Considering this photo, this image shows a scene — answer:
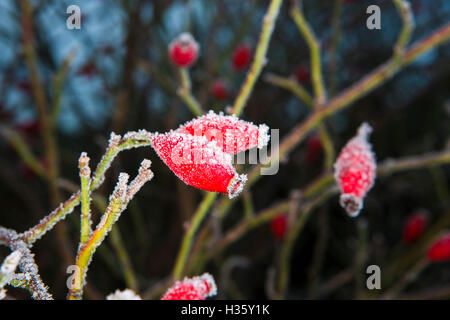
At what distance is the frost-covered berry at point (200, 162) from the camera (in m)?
0.42

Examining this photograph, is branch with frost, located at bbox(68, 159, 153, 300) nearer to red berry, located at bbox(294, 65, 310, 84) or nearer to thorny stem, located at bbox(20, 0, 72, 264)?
thorny stem, located at bbox(20, 0, 72, 264)

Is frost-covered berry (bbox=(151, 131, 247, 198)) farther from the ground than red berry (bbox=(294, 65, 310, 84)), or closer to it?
closer to it

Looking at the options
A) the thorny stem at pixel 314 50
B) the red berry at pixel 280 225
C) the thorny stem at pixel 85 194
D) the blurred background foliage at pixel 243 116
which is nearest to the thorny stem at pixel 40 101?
the blurred background foliage at pixel 243 116

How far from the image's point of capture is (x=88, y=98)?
2205 millimetres

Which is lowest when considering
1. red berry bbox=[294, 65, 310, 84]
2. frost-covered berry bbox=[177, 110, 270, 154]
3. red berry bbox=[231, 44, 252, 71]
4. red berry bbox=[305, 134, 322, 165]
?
frost-covered berry bbox=[177, 110, 270, 154]

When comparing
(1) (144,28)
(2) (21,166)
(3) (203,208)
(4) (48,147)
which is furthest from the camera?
(2) (21,166)

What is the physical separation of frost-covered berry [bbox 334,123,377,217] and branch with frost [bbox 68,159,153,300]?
0.87 feet

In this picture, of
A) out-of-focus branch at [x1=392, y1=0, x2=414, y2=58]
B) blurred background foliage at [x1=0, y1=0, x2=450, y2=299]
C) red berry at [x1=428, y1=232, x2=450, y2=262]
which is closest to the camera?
out-of-focus branch at [x1=392, y1=0, x2=414, y2=58]

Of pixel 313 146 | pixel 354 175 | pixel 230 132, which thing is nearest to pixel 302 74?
pixel 313 146

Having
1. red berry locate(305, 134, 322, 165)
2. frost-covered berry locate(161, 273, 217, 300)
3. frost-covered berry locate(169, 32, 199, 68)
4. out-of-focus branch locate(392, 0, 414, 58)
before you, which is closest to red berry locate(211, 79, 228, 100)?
red berry locate(305, 134, 322, 165)

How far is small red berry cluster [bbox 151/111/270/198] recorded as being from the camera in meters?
0.42

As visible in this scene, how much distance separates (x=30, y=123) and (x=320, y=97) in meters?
1.24
